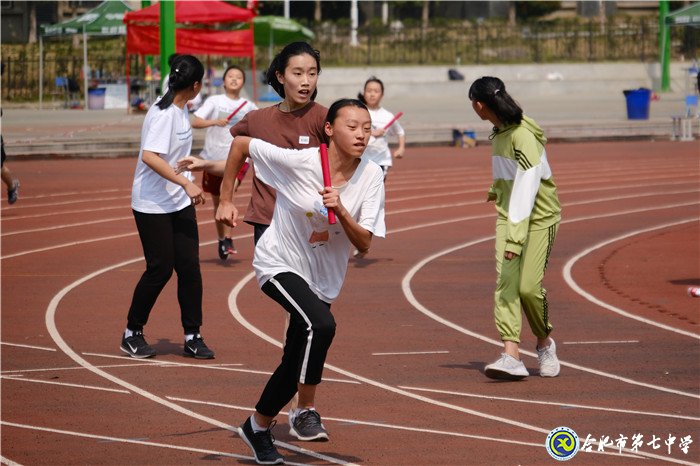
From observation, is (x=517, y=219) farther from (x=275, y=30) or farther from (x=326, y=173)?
(x=275, y=30)

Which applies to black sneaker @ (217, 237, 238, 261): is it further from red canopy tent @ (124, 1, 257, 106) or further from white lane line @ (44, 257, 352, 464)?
red canopy tent @ (124, 1, 257, 106)

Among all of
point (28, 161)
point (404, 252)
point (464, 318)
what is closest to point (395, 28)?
point (28, 161)

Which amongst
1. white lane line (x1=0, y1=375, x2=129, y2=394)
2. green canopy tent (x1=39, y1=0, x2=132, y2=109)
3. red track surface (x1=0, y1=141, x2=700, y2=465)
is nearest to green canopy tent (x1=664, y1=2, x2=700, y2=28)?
green canopy tent (x1=39, y1=0, x2=132, y2=109)

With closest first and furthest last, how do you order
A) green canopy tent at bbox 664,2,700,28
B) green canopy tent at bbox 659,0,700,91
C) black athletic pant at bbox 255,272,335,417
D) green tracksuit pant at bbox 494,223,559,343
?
black athletic pant at bbox 255,272,335,417 → green tracksuit pant at bbox 494,223,559,343 → green canopy tent at bbox 664,2,700,28 → green canopy tent at bbox 659,0,700,91

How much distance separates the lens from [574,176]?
68.3 feet

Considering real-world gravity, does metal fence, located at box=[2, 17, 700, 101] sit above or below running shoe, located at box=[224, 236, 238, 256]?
above

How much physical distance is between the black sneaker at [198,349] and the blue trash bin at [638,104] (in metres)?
25.9

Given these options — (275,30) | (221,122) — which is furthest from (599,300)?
(275,30)

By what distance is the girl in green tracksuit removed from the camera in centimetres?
741

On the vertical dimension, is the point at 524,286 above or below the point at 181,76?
below

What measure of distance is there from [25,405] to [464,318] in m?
3.74

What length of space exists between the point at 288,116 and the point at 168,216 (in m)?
1.76
